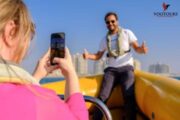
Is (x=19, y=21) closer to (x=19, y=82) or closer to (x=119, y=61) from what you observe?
(x=19, y=82)

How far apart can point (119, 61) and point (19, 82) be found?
3.45 metres

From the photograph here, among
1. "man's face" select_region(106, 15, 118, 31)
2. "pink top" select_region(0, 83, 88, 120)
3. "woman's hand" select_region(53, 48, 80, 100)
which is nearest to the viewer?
"pink top" select_region(0, 83, 88, 120)

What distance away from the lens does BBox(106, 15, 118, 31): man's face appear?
173 inches

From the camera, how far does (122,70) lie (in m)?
4.30

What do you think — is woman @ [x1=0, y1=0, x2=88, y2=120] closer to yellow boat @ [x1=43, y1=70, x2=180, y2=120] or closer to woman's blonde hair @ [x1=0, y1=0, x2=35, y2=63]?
woman's blonde hair @ [x1=0, y1=0, x2=35, y2=63]

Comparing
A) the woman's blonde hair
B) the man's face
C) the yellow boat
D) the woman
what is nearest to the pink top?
the woman

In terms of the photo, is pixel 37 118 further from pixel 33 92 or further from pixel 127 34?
pixel 127 34

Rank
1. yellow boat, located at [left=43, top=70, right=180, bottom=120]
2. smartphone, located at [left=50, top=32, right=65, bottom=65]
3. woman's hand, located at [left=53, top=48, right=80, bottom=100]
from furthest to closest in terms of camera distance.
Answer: yellow boat, located at [left=43, top=70, right=180, bottom=120] → smartphone, located at [left=50, top=32, right=65, bottom=65] → woman's hand, located at [left=53, top=48, right=80, bottom=100]

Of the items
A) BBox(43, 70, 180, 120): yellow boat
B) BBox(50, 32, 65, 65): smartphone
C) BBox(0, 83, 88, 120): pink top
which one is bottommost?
BBox(43, 70, 180, 120): yellow boat

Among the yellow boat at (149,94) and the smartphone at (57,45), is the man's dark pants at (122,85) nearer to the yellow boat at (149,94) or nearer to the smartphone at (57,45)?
the yellow boat at (149,94)

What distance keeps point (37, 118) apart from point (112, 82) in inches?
133

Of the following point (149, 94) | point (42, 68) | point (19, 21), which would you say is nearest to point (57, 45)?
point (42, 68)

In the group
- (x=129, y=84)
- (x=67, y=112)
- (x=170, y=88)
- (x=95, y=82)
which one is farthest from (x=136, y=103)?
(x=67, y=112)

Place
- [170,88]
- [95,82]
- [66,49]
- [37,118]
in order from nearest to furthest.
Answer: [37,118] → [66,49] → [170,88] → [95,82]
